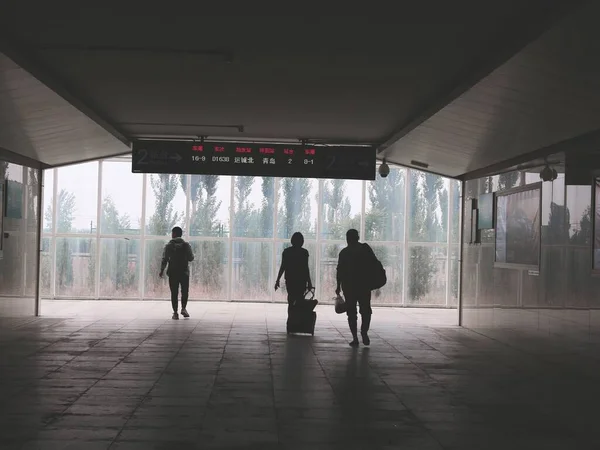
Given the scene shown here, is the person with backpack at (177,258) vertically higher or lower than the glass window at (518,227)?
lower

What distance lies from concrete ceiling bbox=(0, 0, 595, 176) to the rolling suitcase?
9.87ft

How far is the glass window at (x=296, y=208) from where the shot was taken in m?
20.8

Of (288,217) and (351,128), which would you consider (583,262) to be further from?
(288,217)

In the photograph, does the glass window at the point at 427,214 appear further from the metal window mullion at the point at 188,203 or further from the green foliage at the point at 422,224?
the metal window mullion at the point at 188,203

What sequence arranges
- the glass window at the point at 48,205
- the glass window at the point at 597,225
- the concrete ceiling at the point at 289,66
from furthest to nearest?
1. the glass window at the point at 48,205
2. the glass window at the point at 597,225
3. the concrete ceiling at the point at 289,66

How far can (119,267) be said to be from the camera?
20.7 metres

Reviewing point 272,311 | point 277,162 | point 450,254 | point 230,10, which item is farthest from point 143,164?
point 450,254

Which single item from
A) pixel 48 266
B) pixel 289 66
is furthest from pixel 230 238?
pixel 289 66

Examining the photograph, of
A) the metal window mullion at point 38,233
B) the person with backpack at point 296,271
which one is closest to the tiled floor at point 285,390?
the person with backpack at point 296,271

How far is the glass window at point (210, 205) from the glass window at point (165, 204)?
27 cm

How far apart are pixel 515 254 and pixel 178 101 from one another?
5.73 m

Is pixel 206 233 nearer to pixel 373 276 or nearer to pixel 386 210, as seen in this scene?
pixel 386 210

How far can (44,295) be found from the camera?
67.6ft

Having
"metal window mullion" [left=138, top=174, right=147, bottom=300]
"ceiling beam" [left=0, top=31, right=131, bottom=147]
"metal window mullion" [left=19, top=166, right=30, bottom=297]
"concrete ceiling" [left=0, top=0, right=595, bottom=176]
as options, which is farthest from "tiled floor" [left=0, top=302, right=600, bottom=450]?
"metal window mullion" [left=138, top=174, right=147, bottom=300]
